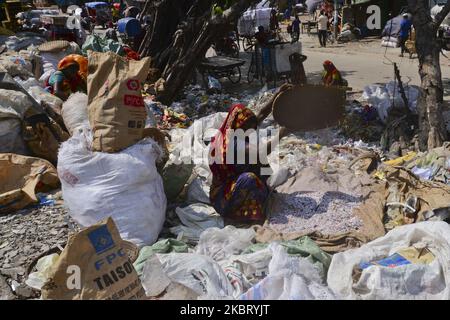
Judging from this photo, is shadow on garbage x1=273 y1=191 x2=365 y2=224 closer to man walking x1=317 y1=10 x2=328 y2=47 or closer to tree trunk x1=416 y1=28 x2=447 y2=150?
tree trunk x1=416 y1=28 x2=447 y2=150

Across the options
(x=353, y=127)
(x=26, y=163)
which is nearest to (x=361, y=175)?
(x=353, y=127)

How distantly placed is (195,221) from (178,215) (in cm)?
18

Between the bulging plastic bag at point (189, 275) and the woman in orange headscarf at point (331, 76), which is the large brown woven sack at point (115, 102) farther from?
the woman in orange headscarf at point (331, 76)

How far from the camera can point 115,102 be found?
3.72 meters

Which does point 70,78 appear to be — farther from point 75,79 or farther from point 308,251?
point 308,251

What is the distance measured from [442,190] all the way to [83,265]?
296 centimetres

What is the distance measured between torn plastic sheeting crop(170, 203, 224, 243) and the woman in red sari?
0.09 meters

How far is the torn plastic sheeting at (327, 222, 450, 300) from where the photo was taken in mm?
2576

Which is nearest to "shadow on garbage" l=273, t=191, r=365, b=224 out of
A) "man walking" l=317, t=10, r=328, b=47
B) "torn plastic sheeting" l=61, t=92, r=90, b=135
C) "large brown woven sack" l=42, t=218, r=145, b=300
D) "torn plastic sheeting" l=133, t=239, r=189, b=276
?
"torn plastic sheeting" l=133, t=239, r=189, b=276

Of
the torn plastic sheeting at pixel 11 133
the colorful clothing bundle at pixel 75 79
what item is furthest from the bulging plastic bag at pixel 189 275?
the colorful clothing bundle at pixel 75 79

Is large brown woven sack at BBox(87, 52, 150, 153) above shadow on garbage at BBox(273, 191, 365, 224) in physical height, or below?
above

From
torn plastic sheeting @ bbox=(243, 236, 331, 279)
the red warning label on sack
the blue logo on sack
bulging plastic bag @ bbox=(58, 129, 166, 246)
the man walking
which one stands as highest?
the man walking

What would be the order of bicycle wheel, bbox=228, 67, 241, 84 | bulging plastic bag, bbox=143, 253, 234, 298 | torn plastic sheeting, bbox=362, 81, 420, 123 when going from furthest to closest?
bicycle wheel, bbox=228, 67, 241, 84, torn plastic sheeting, bbox=362, 81, 420, 123, bulging plastic bag, bbox=143, 253, 234, 298

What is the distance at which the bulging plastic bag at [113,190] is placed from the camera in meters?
3.45
